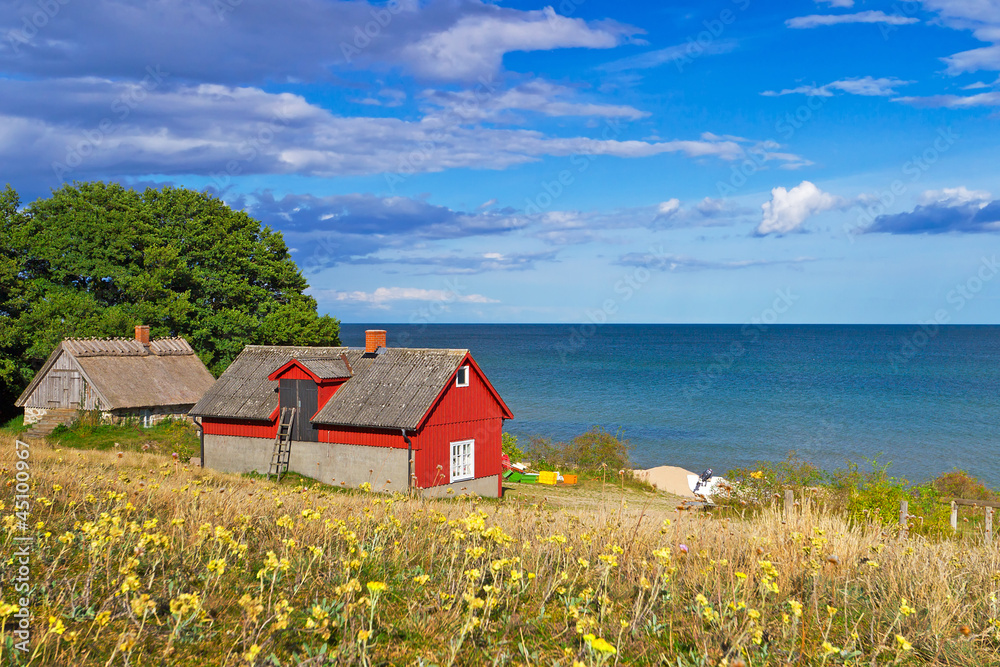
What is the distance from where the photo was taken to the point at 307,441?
2994 cm

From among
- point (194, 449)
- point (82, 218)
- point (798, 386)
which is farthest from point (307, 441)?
point (798, 386)

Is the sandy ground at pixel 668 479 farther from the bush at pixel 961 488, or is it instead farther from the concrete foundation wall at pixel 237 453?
the concrete foundation wall at pixel 237 453

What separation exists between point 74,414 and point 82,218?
16.6m

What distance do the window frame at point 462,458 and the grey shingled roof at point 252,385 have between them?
6.69 metres

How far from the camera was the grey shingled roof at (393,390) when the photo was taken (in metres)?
27.6

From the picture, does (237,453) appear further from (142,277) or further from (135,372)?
(142,277)

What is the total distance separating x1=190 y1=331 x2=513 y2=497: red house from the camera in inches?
1085

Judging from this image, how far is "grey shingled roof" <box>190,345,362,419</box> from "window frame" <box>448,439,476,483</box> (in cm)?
669

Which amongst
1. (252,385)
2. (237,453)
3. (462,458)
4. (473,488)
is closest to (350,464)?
(462,458)

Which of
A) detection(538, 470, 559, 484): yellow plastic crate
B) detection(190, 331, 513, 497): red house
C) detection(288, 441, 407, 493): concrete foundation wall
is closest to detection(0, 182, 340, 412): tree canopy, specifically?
detection(190, 331, 513, 497): red house

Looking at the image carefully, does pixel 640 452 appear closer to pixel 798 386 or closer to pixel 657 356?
pixel 798 386

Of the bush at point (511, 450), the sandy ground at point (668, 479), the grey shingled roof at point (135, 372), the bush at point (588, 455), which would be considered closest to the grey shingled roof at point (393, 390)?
the bush at point (511, 450)

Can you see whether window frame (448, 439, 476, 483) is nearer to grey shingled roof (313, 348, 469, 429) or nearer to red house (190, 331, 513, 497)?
red house (190, 331, 513, 497)

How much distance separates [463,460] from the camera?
95.8 ft
